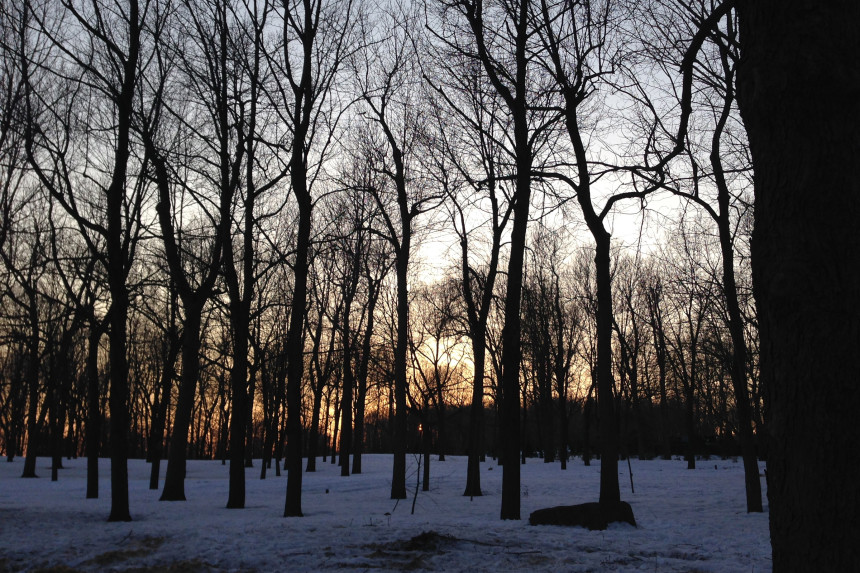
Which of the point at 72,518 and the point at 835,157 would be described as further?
the point at 72,518

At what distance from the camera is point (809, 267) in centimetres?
229

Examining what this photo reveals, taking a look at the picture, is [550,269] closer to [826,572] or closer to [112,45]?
[112,45]

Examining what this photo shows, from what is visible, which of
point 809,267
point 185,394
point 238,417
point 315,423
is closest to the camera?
point 809,267

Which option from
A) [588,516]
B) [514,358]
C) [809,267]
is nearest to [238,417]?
[514,358]

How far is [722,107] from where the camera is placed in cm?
1152

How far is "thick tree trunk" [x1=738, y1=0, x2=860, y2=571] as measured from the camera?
2.19 meters

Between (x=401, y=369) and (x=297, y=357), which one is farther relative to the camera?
(x=401, y=369)

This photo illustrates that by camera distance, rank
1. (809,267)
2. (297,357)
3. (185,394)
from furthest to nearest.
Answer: (185,394)
(297,357)
(809,267)

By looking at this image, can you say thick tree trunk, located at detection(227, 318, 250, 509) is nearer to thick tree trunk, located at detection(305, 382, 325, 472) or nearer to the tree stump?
the tree stump

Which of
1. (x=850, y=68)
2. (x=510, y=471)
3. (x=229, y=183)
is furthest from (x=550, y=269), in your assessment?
(x=850, y=68)

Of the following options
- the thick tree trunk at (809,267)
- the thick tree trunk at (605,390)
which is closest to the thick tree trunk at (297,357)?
the thick tree trunk at (605,390)

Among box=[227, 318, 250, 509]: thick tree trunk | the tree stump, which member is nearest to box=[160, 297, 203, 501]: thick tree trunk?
box=[227, 318, 250, 509]: thick tree trunk

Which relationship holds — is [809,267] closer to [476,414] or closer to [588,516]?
[588,516]

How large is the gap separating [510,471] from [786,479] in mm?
8916
